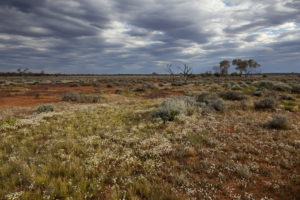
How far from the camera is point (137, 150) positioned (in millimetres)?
5797

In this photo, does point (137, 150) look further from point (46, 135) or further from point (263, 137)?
point (263, 137)

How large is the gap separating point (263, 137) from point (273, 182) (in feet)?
10.8

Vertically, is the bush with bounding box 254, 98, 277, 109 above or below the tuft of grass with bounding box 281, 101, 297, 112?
above

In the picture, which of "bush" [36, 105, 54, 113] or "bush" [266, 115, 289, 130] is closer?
"bush" [266, 115, 289, 130]

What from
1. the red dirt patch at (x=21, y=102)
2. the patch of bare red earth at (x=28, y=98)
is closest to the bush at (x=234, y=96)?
the patch of bare red earth at (x=28, y=98)

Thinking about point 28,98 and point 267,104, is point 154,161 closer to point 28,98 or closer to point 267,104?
point 267,104

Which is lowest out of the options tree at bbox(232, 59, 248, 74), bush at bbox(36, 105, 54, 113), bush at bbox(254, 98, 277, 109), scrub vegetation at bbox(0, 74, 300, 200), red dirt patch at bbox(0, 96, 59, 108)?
scrub vegetation at bbox(0, 74, 300, 200)

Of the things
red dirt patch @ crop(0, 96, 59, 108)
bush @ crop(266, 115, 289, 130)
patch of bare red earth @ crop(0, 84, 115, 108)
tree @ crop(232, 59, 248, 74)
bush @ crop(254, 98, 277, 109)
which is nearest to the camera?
bush @ crop(266, 115, 289, 130)

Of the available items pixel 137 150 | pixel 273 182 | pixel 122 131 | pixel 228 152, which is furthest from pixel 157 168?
pixel 122 131

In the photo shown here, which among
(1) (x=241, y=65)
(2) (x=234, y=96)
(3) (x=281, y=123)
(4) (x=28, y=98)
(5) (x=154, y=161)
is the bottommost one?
(5) (x=154, y=161)

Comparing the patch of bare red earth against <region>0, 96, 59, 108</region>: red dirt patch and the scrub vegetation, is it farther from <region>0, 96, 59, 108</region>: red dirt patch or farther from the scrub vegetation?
the scrub vegetation

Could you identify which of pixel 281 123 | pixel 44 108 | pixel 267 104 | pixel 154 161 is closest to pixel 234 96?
pixel 267 104

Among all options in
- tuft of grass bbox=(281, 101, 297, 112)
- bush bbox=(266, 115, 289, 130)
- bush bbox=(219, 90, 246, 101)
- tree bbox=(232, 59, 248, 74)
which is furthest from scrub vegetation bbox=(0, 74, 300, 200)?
tree bbox=(232, 59, 248, 74)

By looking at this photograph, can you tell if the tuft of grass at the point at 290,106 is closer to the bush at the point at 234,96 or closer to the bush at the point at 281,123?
the bush at the point at 234,96
